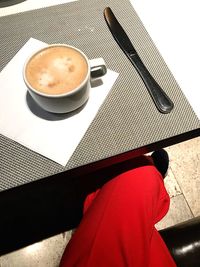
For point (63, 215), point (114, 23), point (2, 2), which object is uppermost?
point (2, 2)

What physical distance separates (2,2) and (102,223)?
54cm

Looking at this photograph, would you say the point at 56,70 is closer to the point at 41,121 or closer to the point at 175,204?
the point at 41,121

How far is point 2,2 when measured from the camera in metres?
0.68

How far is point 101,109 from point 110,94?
38mm

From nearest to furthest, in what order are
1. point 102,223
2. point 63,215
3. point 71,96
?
point 71,96
point 102,223
point 63,215

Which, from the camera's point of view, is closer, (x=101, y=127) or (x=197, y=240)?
(x=101, y=127)

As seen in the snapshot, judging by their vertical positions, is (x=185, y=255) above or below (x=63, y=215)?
above

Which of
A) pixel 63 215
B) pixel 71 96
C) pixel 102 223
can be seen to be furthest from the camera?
pixel 63 215

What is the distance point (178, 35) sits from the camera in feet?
2.15

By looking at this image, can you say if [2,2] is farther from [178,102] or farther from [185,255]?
[185,255]

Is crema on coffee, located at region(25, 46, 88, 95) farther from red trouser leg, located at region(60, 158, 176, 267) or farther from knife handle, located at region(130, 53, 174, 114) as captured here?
red trouser leg, located at region(60, 158, 176, 267)

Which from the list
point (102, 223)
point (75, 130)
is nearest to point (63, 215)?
point (102, 223)


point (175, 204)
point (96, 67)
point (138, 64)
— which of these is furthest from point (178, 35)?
point (175, 204)

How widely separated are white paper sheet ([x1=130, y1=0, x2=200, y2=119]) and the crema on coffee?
0.68 ft
